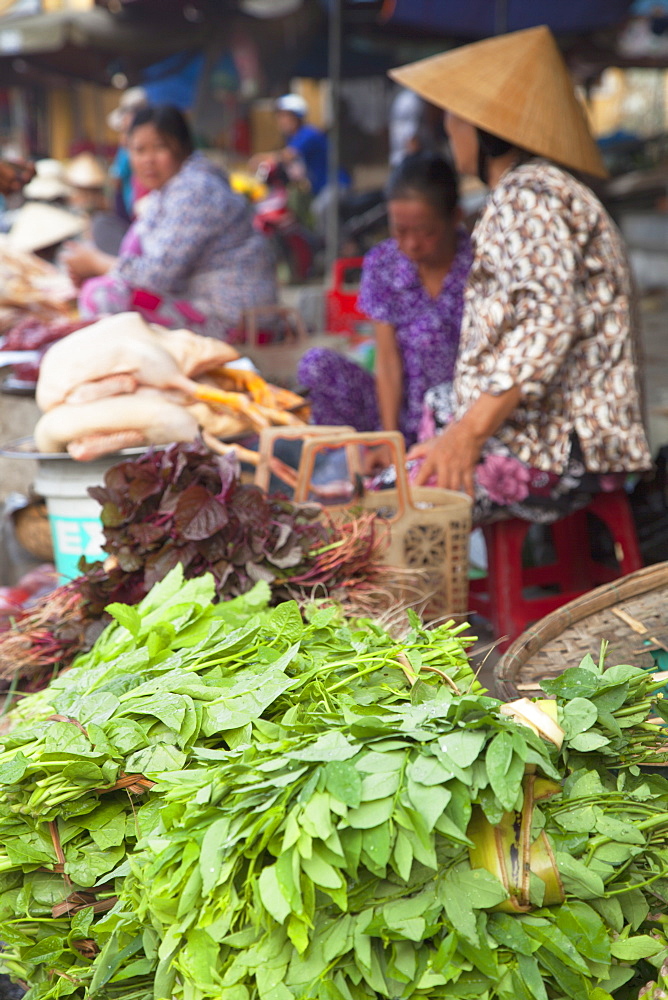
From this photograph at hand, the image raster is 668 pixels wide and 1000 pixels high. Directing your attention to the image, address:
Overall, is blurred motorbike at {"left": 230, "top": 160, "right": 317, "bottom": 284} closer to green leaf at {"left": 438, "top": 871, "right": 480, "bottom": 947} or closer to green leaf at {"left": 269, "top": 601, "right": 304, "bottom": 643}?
green leaf at {"left": 269, "top": 601, "right": 304, "bottom": 643}

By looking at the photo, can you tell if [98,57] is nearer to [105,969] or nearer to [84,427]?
[84,427]

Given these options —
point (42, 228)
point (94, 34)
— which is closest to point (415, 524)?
point (42, 228)

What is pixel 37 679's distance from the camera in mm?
2123

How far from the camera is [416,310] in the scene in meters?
3.46

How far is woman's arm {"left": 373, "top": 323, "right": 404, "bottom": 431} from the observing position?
3.53m

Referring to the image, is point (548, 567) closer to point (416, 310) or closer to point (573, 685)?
point (416, 310)

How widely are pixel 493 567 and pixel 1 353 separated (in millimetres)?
2021

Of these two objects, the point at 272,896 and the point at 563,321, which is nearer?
the point at 272,896

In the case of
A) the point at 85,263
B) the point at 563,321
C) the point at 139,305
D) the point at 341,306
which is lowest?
the point at 563,321

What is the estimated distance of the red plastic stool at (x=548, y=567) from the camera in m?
2.72

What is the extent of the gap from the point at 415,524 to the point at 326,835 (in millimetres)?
1252

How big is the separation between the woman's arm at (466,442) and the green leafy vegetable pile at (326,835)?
106 cm

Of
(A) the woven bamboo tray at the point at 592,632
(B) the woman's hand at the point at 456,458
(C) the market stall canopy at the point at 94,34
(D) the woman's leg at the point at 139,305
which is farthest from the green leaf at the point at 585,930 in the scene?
(C) the market stall canopy at the point at 94,34

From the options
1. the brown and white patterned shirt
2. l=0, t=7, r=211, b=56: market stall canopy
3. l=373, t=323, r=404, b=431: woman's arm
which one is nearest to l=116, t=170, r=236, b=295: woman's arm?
l=373, t=323, r=404, b=431: woman's arm
